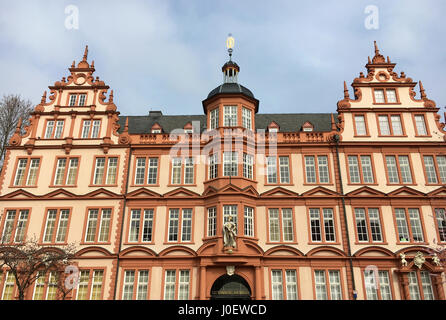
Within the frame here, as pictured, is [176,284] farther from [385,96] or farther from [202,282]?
[385,96]

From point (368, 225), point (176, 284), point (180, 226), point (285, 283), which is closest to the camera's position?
point (285, 283)

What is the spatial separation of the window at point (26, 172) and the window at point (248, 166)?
15.8m

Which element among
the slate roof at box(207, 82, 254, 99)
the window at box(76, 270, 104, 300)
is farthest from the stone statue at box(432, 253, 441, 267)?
the window at box(76, 270, 104, 300)

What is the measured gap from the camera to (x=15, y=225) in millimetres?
25422

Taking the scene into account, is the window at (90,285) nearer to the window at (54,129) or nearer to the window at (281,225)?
the window at (54,129)

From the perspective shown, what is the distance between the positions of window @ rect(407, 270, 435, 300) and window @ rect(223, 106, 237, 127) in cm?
1603

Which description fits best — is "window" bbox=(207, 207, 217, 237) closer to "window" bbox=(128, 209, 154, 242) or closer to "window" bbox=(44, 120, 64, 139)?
"window" bbox=(128, 209, 154, 242)

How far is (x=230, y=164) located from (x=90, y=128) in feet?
39.0

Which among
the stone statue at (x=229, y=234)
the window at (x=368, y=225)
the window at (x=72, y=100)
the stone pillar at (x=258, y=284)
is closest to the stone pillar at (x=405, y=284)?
the window at (x=368, y=225)

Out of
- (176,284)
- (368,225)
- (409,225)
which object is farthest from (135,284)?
(409,225)

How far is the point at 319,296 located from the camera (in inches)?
914

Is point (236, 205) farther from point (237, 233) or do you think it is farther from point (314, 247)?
point (314, 247)

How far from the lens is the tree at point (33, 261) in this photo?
2055 centimetres
